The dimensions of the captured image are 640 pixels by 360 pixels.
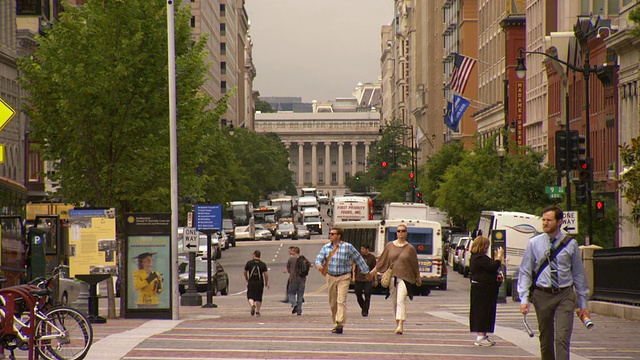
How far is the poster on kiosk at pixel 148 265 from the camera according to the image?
25250 millimetres

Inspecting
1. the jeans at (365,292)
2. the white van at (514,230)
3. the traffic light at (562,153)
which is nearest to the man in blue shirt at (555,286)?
the jeans at (365,292)

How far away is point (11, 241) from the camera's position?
24.4m

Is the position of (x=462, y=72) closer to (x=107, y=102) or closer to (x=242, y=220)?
(x=242, y=220)

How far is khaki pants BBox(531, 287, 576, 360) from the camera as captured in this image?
12844 millimetres

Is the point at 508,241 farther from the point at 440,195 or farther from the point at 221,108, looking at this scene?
the point at 440,195

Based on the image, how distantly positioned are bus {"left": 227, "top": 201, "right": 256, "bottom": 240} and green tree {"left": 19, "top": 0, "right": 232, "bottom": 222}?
66.0 metres

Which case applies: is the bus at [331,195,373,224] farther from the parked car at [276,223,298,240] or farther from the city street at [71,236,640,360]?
the city street at [71,236,640,360]

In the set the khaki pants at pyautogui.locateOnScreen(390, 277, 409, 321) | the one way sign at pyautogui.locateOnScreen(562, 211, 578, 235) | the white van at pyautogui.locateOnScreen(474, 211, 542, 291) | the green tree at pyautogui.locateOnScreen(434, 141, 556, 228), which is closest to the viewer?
the khaki pants at pyautogui.locateOnScreen(390, 277, 409, 321)

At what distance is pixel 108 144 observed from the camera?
3086cm

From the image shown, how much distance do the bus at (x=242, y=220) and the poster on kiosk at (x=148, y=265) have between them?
2862 inches

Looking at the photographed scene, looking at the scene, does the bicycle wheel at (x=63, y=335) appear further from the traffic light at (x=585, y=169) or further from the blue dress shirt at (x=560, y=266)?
the traffic light at (x=585, y=169)

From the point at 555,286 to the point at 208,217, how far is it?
25.8 meters

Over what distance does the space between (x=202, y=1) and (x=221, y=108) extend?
310 feet

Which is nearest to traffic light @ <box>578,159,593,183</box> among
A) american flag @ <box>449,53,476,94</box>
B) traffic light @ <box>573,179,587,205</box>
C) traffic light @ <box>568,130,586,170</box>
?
traffic light @ <box>568,130,586,170</box>
